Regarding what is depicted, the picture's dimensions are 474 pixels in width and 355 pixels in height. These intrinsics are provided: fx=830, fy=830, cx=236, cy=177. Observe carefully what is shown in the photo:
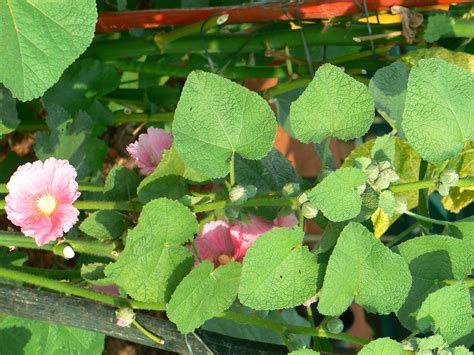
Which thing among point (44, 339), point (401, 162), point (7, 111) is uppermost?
point (7, 111)

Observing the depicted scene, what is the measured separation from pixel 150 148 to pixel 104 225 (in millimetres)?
106

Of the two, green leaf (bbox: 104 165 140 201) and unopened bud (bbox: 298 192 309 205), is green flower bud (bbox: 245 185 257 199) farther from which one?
green leaf (bbox: 104 165 140 201)

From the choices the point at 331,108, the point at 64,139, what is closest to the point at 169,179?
the point at 331,108

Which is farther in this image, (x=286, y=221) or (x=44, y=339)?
(x=44, y=339)

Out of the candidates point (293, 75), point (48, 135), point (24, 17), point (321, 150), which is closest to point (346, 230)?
point (321, 150)

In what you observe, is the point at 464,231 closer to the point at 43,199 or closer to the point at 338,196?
the point at 338,196

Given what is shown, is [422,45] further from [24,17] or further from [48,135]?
[24,17]

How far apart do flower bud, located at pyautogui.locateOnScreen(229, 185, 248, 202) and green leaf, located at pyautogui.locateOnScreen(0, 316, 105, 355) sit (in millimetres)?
467

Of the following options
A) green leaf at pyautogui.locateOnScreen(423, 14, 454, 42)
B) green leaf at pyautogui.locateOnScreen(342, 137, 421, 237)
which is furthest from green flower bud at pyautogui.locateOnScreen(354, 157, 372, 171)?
green leaf at pyautogui.locateOnScreen(423, 14, 454, 42)

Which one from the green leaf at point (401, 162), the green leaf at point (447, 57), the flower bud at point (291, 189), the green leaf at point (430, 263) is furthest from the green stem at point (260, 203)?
the green leaf at point (447, 57)

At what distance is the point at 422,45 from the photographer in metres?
1.26

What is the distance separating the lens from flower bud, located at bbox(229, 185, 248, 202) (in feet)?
2.21

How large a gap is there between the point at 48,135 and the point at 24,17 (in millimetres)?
378

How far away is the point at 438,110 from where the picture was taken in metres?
0.68
